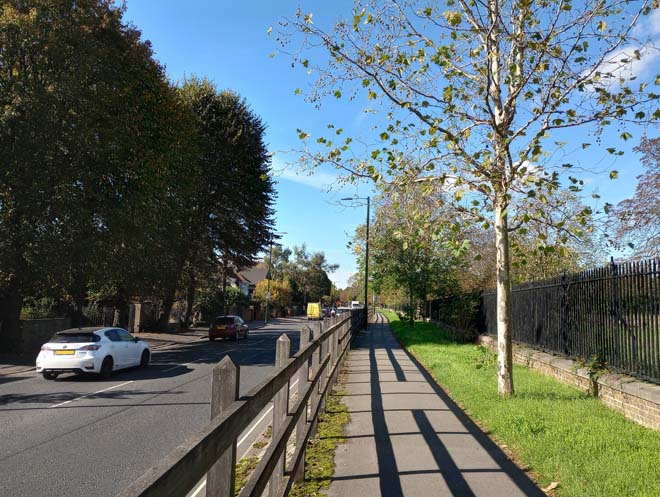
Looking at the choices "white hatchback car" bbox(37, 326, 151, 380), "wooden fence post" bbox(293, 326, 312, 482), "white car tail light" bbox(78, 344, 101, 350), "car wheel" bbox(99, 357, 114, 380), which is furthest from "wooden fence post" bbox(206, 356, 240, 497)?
"car wheel" bbox(99, 357, 114, 380)

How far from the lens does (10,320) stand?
18688 millimetres

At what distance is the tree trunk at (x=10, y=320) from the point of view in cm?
1852

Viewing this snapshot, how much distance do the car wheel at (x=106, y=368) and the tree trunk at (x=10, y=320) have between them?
24.2 ft

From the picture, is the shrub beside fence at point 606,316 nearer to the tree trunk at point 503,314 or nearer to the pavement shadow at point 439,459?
the tree trunk at point 503,314

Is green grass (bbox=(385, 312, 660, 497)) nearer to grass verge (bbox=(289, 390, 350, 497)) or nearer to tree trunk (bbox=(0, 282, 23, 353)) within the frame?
grass verge (bbox=(289, 390, 350, 497))

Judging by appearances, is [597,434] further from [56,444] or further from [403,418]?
[56,444]

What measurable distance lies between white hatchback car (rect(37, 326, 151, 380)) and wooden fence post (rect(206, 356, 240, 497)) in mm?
11925

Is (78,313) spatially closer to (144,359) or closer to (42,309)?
(42,309)

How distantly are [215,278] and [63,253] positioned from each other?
23.4 m

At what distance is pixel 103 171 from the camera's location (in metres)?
19.0

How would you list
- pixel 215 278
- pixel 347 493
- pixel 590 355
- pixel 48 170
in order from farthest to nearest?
1. pixel 215 278
2. pixel 48 170
3. pixel 590 355
4. pixel 347 493

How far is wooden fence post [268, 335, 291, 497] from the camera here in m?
3.97

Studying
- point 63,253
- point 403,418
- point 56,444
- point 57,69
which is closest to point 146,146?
point 57,69

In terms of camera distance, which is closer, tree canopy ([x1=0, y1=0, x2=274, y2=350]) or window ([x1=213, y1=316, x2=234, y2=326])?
tree canopy ([x1=0, y1=0, x2=274, y2=350])
